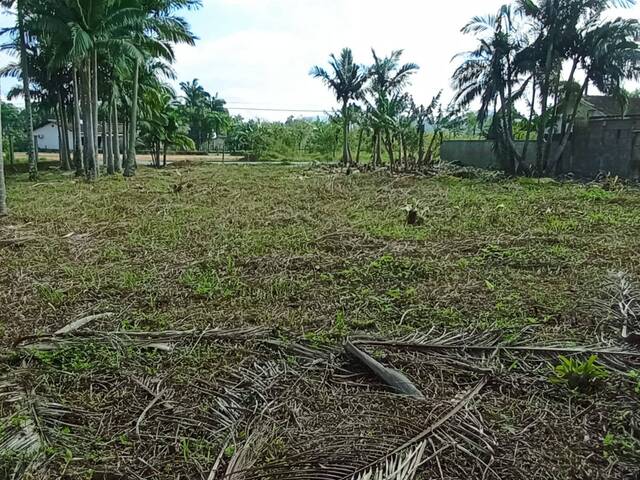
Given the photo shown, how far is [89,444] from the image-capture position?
2.51m

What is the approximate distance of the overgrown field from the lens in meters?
2.49

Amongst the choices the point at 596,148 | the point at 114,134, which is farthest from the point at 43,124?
the point at 596,148

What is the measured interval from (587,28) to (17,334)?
62.0ft

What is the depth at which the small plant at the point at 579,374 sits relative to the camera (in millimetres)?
3014

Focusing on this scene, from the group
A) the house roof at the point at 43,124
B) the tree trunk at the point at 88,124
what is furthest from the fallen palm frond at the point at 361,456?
the house roof at the point at 43,124

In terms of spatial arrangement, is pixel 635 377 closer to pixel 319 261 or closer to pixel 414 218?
pixel 319 261

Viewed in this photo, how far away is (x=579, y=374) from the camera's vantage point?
304 centimetres

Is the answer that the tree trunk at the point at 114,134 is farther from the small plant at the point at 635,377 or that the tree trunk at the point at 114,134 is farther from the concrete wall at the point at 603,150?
the small plant at the point at 635,377

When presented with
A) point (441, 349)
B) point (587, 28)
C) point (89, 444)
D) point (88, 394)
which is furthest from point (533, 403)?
point (587, 28)

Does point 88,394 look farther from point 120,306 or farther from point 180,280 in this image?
point 180,280

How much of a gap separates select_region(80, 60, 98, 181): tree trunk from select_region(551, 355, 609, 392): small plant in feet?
55.6

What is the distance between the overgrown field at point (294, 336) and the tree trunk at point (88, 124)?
8899 mm

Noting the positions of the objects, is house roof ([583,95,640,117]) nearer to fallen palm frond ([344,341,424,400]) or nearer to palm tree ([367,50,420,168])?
palm tree ([367,50,420,168])

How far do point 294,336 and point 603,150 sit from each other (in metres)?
17.2
